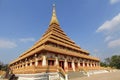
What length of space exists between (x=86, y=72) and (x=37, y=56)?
10.4m

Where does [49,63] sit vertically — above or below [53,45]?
below

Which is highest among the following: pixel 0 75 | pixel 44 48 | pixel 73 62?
pixel 44 48


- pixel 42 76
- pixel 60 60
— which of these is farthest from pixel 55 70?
pixel 60 60

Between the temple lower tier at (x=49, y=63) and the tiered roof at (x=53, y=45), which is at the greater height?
the tiered roof at (x=53, y=45)

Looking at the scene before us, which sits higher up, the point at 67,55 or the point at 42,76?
the point at 67,55

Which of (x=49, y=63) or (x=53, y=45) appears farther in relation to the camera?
(x=53, y=45)

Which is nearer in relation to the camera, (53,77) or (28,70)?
(28,70)

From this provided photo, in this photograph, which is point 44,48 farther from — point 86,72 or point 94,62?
point 94,62

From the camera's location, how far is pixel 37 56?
26.7 m

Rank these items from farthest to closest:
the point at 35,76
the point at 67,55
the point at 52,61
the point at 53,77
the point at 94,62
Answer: the point at 94,62
the point at 67,55
the point at 52,61
the point at 53,77
the point at 35,76

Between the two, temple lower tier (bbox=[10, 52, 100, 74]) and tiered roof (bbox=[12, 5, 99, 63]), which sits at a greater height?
tiered roof (bbox=[12, 5, 99, 63])

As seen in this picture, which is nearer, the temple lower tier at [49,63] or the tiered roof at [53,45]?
the temple lower tier at [49,63]

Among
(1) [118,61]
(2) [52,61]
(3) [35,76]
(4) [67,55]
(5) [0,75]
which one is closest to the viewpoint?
(3) [35,76]

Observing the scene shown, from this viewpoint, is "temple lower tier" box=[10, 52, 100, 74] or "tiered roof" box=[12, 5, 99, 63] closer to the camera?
"temple lower tier" box=[10, 52, 100, 74]
